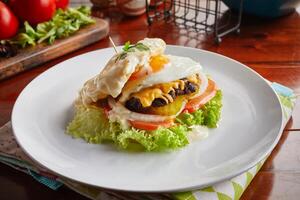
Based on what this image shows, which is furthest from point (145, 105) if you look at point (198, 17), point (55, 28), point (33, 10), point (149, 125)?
point (198, 17)

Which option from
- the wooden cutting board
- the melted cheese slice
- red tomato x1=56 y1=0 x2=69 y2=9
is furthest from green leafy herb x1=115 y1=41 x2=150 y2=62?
red tomato x1=56 y1=0 x2=69 y2=9

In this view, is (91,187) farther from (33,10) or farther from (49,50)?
(33,10)

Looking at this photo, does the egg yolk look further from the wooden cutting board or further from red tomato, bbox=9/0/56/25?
red tomato, bbox=9/0/56/25

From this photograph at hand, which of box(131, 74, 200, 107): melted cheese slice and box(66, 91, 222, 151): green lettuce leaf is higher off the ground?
box(131, 74, 200, 107): melted cheese slice

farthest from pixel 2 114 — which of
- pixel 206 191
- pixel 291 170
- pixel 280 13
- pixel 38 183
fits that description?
pixel 280 13

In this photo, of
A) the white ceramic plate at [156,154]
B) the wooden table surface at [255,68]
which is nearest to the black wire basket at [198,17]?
the wooden table surface at [255,68]

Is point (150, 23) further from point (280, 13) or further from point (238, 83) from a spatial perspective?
point (238, 83)

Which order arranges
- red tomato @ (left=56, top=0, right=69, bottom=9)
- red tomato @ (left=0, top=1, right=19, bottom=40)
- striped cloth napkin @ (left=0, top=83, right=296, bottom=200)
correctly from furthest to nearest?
red tomato @ (left=56, top=0, right=69, bottom=9) → red tomato @ (left=0, top=1, right=19, bottom=40) → striped cloth napkin @ (left=0, top=83, right=296, bottom=200)

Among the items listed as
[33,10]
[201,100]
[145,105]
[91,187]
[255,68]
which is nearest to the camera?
[91,187]
